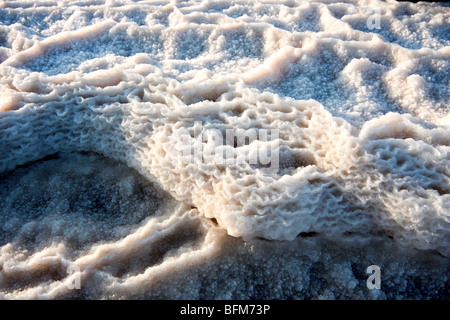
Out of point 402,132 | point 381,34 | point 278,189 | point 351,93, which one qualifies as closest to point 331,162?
point 278,189

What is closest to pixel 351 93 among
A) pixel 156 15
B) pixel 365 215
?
pixel 365 215

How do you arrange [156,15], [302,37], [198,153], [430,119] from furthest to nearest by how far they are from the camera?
[156,15] → [302,37] → [430,119] → [198,153]

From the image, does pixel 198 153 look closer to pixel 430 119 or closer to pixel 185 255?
pixel 185 255

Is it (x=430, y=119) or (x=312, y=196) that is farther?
(x=430, y=119)

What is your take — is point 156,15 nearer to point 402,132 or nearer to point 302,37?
point 302,37
